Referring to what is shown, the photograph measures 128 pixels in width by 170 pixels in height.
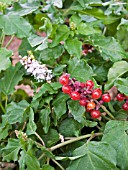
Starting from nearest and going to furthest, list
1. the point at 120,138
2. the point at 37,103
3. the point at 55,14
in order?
the point at 120,138 < the point at 37,103 < the point at 55,14

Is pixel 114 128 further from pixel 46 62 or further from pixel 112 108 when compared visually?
pixel 46 62

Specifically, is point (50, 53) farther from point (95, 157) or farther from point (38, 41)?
point (95, 157)

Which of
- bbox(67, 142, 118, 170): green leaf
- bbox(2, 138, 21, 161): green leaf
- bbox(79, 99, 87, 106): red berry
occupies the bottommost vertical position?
bbox(2, 138, 21, 161): green leaf

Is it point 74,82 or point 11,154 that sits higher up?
point 74,82

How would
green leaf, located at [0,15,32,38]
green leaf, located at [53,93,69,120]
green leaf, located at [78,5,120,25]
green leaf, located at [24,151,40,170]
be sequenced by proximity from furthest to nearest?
green leaf, located at [78,5,120,25] → green leaf, located at [0,15,32,38] → green leaf, located at [53,93,69,120] → green leaf, located at [24,151,40,170]

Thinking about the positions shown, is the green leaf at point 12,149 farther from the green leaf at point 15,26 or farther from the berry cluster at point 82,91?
the green leaf at point 15,26

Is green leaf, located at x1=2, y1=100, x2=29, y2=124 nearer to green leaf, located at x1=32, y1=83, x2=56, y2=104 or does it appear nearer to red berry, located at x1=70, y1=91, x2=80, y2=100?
green leaf, located at x1=32, y1=83, x2=56, y2=104

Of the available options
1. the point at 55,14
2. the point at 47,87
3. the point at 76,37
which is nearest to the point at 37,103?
the point at 47,87

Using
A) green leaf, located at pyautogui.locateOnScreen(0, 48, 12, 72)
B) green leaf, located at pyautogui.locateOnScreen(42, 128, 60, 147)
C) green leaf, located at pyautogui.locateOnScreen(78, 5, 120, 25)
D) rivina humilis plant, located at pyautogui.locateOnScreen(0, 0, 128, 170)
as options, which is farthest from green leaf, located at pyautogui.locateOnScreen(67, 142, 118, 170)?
green leaf, located at pyautogui.locateOnScreen(78, 5, 120, 25)
